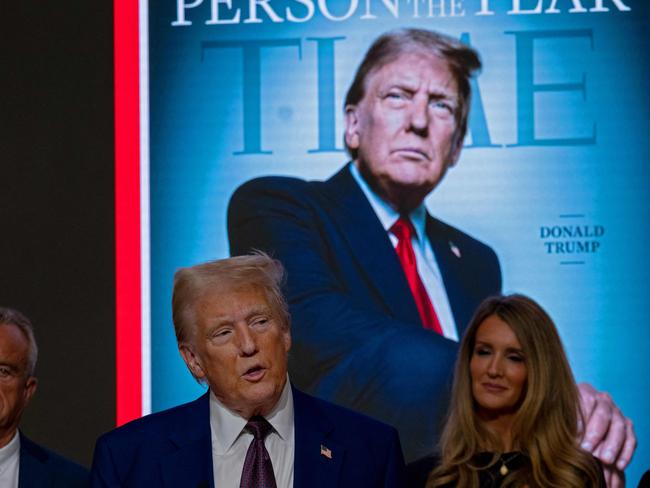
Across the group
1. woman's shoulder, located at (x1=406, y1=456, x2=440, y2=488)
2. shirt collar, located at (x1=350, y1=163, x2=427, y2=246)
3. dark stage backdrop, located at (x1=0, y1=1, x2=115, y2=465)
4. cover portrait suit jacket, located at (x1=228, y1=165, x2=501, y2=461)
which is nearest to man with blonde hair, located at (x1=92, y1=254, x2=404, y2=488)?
woman's shoulder, located at (x1=406, y1=456, x2=440, y2=488)

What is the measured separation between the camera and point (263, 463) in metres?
2.54

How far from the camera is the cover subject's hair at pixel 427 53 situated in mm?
4332

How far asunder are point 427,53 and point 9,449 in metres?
2.23

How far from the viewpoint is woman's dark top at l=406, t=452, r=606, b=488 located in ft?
9.67

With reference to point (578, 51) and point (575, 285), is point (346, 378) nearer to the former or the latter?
point (575, 285)

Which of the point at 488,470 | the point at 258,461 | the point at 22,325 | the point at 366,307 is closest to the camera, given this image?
the point at 258,461

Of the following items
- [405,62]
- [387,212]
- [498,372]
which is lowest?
[498,372]

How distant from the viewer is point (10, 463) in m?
3.00

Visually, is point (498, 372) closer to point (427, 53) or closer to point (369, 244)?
point (369, 244)

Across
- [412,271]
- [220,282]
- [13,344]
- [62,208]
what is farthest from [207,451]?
[62,208]

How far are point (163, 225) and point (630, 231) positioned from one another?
5.87ft

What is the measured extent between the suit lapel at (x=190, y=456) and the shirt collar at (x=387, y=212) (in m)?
1.85

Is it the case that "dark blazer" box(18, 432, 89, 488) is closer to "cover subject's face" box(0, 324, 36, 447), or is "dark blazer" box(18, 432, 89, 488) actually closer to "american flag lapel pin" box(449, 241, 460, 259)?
"cover subject's face" box(0, 324, 36, 447)

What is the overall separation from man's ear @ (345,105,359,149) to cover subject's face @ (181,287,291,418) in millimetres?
1837
